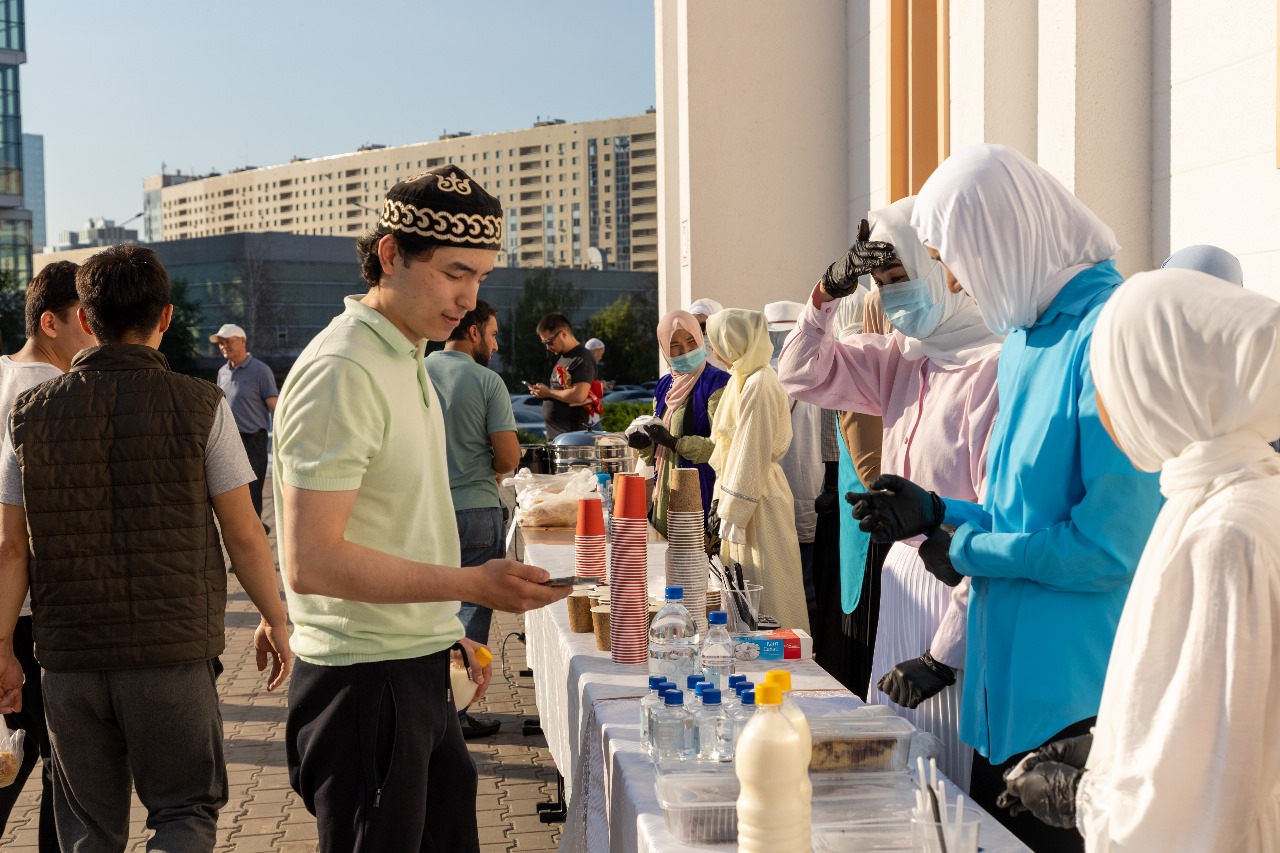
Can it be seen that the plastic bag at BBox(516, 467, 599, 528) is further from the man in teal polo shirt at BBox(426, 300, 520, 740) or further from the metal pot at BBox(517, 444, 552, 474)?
the metal pot at BBox(517, 444, 552, 474)

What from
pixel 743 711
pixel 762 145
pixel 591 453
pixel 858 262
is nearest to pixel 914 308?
pixel 858 262

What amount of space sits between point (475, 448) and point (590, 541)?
137 cm

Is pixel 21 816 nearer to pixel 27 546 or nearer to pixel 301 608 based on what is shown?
pixel 27 546

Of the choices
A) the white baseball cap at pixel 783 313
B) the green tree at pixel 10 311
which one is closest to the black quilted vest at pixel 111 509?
the white baseball cap at pixel 783 313

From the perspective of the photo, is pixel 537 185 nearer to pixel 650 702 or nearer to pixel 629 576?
pixel 629 576

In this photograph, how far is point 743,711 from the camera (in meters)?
2.32

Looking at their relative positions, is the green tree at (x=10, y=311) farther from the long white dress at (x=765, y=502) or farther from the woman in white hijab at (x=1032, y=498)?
the woman in white hijab at (x=1032, y=498)

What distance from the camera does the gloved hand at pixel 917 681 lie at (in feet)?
8.26

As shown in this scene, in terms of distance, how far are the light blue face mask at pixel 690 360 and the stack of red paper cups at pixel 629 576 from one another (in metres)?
3.00

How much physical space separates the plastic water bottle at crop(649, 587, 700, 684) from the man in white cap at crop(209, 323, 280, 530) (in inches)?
265

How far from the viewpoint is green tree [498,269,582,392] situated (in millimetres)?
65375

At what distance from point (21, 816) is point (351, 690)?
319cm

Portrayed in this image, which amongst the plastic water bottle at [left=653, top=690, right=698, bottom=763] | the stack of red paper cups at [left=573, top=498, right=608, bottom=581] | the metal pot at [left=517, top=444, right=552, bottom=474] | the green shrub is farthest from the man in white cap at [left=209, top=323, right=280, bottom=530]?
the plastic water bottle at [left=653, top=690, right=698, bottom=763]

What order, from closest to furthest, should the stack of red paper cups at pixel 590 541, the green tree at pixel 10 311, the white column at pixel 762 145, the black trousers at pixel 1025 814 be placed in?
the black trousers at pixel 1025 814, the stack of red paper cups at pixel 590 541, the white column at pixel 762 145, the green tree at pixel 10 311
